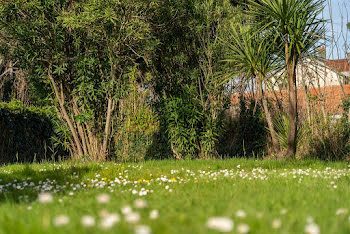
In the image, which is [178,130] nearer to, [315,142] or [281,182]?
[315,142]

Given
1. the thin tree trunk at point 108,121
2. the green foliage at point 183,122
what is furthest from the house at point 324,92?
the thin tree trunk at point 108,121

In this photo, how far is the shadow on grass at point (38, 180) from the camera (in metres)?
4.52

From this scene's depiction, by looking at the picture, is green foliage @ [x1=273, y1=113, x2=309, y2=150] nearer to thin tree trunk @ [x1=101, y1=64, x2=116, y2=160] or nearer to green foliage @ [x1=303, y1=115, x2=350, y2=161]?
green foliage @ [x1=303, y1=115, x2=350, y2=161]

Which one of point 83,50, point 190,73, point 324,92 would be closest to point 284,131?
point 324,92

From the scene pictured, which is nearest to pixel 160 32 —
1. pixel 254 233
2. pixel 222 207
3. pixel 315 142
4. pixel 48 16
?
pixel 48 16

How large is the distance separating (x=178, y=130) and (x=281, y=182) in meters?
4.78

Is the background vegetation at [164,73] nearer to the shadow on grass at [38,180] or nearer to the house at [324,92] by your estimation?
the house at [324,92]

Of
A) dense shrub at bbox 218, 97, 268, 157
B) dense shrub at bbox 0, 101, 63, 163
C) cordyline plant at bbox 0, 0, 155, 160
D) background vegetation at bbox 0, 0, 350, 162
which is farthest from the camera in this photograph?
dense shrub at bbox 218, 97, 268, 157

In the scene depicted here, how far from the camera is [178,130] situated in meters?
9.11

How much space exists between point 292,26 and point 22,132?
8.16 meters

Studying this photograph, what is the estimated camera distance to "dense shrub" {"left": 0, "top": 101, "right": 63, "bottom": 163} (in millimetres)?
9961

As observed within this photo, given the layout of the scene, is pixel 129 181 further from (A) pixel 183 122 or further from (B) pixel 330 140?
(B) pixel 330 140

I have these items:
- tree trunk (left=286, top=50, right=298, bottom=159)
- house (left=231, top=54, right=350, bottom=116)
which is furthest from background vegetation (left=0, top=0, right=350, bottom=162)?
house (left=231, top=54, right=350, bottom=116)

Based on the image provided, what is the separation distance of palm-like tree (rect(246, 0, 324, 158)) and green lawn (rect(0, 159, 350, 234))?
177 centimetres
